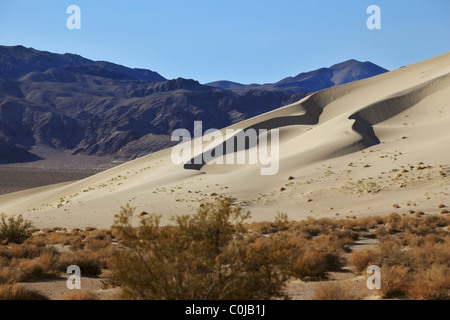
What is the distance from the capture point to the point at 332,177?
27188 millimetres

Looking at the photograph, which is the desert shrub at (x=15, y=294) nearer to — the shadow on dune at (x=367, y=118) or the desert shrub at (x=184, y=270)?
the desert shrub at (x=184, y=270)

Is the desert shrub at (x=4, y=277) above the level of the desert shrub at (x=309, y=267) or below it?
above

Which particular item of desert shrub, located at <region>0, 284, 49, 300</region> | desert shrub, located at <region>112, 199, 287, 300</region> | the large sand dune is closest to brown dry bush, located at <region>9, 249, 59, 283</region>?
desert shrub, located at <region>0, 284, 49, 300</region>

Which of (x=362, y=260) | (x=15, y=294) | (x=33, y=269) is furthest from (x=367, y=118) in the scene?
(x=15, y=294)

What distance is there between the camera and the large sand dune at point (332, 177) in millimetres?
23188

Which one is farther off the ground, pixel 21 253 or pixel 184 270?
pixel 184 270

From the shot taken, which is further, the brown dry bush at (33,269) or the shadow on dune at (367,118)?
the shadow on dune at (367,118)

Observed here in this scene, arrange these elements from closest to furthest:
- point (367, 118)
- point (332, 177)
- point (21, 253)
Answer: point (21, 253), point (332, 177), point (367, 118)

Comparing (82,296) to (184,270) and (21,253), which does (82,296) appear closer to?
(184,270)

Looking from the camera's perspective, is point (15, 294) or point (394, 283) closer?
point (15, 294)

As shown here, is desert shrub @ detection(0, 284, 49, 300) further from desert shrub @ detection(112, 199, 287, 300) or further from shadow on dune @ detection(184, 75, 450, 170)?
shadow on dune @ detection(184, 75, 450, 170)

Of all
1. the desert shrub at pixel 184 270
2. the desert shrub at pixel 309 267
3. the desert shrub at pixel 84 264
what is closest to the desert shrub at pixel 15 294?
the desert shrub at pixel 84 264

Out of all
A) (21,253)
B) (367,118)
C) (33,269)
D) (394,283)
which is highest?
(367,118)
